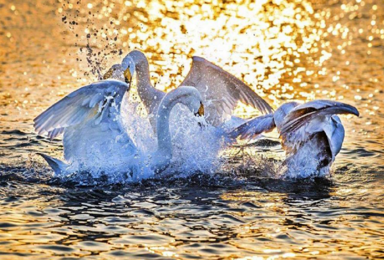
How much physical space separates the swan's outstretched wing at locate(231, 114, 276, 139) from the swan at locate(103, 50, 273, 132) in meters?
0.53

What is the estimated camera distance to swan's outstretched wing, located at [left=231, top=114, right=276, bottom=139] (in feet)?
31.3

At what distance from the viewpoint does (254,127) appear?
9.61 m

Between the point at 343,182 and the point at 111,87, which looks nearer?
the point at 111,87

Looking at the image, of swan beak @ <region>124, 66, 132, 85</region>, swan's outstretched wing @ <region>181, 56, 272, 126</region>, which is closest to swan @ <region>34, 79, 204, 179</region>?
swan beak @ <region>124, 66, 132, 85</region>

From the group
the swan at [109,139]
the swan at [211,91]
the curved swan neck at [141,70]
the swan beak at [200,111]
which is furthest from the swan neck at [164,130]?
the curved swan neck at [141,70]

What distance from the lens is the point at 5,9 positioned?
1847cm

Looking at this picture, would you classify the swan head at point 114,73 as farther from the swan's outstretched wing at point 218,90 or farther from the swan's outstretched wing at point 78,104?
the swan's outstretched wing at point 78,104

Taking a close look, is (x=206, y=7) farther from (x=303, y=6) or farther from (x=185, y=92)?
(x=185, y=92)

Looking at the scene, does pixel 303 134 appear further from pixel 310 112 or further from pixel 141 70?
pixel 141 70

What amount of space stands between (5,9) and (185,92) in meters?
10.9

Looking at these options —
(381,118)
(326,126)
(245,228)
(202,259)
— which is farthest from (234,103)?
(202,259)

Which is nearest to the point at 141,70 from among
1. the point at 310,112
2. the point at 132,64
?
the point at 132,64

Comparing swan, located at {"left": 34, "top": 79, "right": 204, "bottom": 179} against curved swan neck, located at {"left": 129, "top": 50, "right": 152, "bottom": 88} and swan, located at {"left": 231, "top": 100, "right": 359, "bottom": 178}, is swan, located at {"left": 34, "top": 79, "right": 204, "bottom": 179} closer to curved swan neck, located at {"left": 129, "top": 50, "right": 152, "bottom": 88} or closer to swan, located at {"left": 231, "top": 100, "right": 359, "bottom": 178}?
swan, located at {"left": 231, "top": 100, "right": 359, "bottom": 178}

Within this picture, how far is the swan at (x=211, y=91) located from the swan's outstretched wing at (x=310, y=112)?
1.09 m
